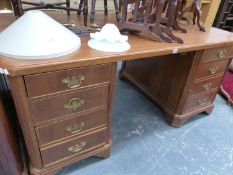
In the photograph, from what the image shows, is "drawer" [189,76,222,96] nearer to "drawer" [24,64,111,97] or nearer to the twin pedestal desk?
the twin pedestal desk

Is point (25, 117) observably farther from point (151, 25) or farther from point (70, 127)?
point (151, 25)

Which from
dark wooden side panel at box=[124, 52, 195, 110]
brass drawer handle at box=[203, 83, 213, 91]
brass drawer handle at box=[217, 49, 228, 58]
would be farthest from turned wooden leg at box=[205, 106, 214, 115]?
brass drawer handle at box=[217, 49, 228, 58]

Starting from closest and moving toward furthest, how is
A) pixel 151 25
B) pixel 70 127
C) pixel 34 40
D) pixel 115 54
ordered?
1. pixel 34 40
2. pixel 115 54
3. pixel 70 127
4. pixel 151 25

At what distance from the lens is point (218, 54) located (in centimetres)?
126

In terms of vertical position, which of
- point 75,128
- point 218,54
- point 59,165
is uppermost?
point 218,54

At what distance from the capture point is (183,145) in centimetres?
131

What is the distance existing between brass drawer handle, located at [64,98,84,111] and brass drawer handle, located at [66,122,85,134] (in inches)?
4.3

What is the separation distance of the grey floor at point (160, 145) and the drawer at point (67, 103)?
438 millimetres

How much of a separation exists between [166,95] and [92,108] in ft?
2.53

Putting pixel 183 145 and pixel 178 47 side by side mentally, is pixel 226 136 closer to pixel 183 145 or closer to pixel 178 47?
pixel 183 145

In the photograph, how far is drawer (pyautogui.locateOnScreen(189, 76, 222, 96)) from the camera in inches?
52.3

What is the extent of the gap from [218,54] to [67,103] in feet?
3.39

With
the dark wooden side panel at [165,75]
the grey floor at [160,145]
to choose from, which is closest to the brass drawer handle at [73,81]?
the grey floor at [160,145]

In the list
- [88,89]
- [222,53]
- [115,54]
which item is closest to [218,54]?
[222,53]
